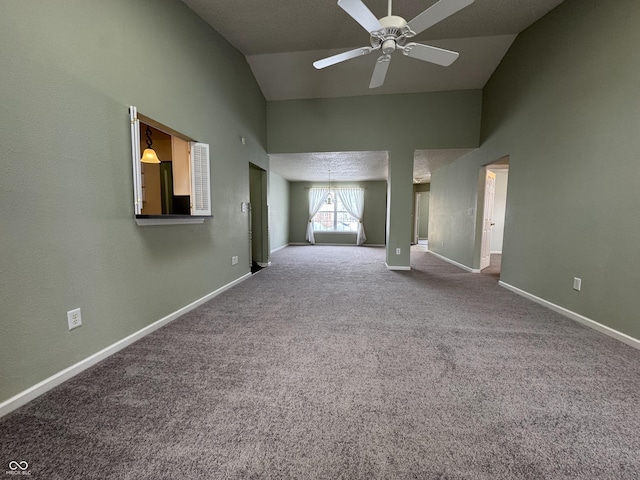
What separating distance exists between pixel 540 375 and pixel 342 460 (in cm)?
144

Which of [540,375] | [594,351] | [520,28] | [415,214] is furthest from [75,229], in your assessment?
[415,214]

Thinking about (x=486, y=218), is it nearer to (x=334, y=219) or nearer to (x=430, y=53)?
(x=430, y=53)

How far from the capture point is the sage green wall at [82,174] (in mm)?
1313

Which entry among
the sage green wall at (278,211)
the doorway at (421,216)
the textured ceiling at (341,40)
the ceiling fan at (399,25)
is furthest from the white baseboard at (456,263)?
the sage green wall at (278,211)

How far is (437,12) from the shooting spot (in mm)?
1778

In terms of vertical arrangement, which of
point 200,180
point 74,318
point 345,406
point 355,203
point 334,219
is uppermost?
point 355,203

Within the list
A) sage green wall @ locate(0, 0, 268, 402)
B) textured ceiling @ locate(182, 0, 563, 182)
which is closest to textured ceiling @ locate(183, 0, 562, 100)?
textured ceiling @ locate(182, 0, 563, 182)

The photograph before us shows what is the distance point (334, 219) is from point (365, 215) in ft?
3.64

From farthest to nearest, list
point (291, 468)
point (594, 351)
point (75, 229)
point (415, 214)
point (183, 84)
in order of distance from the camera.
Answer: point (415, 214) → point (183, 84) → point (594, 351) → point (75, 229) → point (291, 468)

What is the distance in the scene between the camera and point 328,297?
315 centimetres

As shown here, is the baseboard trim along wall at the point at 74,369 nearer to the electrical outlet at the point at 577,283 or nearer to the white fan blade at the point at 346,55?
the white fan blade at the point at 346,55

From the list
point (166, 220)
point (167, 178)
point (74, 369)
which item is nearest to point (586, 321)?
point (166, 220)

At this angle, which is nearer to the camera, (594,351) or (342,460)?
(342,460)

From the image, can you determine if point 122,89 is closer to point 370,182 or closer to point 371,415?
point 371,415
